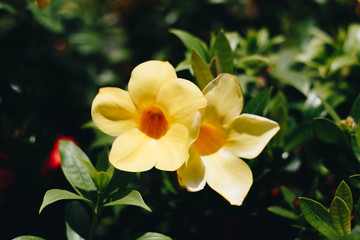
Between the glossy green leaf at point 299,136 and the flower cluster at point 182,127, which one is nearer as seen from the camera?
the flower cluster at point 182,127

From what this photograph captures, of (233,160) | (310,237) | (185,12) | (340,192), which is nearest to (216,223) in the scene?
(310,237)

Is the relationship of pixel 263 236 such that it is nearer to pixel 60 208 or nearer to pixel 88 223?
pixel 88 223

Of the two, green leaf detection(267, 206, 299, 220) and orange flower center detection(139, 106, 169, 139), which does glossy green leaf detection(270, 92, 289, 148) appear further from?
orange flower center detection(139, 106, 169, 139)

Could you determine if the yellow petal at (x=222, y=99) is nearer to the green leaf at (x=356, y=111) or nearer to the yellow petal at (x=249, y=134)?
the yellow petal at (x=249, y=134)

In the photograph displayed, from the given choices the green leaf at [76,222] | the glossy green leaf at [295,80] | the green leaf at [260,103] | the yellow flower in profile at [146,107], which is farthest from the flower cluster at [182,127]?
the glossy green leaf at [295,80]

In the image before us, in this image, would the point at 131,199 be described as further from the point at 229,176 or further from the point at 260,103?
the point at 260,103

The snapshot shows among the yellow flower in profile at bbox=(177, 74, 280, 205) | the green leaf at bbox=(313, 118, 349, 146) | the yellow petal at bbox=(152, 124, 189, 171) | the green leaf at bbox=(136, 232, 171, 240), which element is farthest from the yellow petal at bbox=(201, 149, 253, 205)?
the green leaf at bbox=(313, 118, 349, 146)

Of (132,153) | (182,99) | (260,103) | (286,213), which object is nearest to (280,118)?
(260,103)
